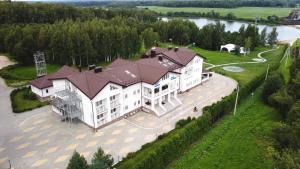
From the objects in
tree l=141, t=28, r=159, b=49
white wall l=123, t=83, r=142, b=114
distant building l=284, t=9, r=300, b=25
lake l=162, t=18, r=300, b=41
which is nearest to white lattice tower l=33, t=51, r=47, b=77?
white wall l=123, t=83, r=142, b=114

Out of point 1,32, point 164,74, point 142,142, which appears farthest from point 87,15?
point 142,142

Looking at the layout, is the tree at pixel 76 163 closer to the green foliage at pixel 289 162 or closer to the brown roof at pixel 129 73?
the brown roof at pixel 129 73

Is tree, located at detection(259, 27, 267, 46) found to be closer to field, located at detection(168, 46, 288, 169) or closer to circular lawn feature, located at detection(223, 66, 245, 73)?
circular lawn feature, located at detection(223, 66, 245, 73)

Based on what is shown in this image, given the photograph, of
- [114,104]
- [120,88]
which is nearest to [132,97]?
[120,88]

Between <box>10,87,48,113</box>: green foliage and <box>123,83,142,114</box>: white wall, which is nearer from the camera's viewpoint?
<box>123,83,142,114</box>: white wall

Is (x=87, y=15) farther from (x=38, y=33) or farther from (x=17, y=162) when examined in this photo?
(x=17, y=162)

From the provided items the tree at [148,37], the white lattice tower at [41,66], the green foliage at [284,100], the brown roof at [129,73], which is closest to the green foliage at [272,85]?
the green foliage at [284,100]
